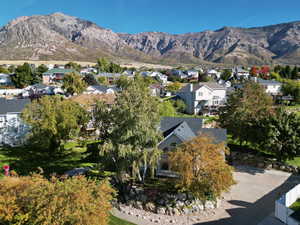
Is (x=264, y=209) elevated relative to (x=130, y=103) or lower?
lower

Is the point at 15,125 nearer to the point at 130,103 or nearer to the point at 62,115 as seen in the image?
the point at 62,115

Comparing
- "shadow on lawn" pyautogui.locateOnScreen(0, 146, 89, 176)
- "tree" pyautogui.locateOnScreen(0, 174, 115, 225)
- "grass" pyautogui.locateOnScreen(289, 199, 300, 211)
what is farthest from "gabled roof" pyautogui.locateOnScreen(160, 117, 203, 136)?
"tree" pyautogui.locateOnScreen(0, 174, 115, 225)

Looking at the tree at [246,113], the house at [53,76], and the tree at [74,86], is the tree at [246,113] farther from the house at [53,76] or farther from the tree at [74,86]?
the house at [53,76]

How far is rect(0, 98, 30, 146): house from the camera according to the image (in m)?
33.3

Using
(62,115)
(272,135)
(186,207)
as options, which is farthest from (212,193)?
(62,115)

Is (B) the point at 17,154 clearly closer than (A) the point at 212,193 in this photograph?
No

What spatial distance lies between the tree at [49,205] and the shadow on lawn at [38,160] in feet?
44.9

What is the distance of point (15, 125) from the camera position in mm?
34094

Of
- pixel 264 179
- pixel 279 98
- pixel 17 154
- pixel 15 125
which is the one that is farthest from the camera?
pixel 279 98

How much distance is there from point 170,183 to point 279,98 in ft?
199

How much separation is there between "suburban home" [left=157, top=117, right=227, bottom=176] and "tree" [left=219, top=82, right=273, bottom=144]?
422 cm

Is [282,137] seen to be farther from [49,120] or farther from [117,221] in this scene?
[49,120]

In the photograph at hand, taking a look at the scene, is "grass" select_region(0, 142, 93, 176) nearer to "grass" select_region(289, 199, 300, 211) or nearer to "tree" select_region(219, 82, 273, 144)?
"tree" select_region(219, 82, 273, 144)

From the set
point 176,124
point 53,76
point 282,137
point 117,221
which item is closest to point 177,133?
point 176,124
